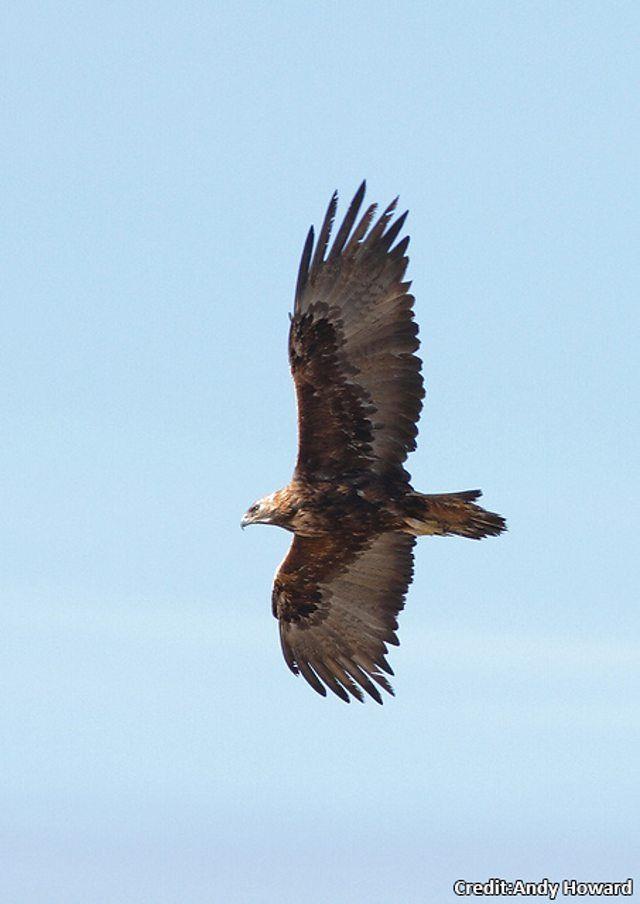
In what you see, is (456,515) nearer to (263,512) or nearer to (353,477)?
(353,477)

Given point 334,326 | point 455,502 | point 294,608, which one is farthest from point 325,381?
Answer: point 294,608

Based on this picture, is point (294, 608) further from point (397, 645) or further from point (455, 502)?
point (455, 502)

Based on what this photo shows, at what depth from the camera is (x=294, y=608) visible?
2042 cm

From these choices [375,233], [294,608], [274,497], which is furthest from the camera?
[294,608]

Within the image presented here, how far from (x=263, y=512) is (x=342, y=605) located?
1.88m

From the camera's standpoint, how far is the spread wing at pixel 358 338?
17.8 meters

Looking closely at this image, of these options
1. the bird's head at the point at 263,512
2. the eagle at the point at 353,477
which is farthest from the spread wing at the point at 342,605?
the bird's head at the point at 263,512

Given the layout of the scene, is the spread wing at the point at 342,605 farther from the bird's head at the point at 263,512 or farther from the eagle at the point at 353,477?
the bird's head at the point at 263,512

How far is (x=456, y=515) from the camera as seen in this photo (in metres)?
18.5

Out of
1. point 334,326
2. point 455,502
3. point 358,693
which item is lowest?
point 358,693

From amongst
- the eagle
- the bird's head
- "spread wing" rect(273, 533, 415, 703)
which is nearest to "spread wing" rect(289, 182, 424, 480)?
the eagle

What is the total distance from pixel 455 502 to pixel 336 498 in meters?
1.38

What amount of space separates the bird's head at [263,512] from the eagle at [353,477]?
1cm

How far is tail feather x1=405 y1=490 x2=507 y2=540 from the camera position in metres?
18.3
